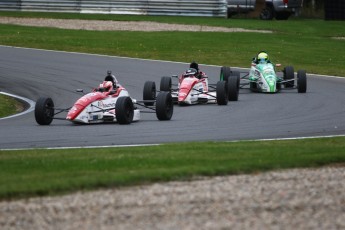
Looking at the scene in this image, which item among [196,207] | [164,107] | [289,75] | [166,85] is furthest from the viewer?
[289,75]

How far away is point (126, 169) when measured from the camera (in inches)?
507

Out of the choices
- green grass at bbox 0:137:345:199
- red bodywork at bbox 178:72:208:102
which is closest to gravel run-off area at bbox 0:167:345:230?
green grass at bbox 0:137:345:199

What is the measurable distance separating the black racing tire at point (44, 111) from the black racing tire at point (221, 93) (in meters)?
4.59

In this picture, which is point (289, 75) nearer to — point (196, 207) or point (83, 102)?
point (83, 102)

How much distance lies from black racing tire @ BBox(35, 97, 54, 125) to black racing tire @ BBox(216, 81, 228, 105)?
4.59m

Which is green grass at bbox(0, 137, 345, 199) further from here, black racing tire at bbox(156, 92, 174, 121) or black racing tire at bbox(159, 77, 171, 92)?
black racing tire at bbox(159, 77, 171, 92)

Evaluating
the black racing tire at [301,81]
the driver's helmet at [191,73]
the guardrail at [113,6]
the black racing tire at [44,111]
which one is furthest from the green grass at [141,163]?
the guardrail at [113,6]

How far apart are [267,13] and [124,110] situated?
129 ft

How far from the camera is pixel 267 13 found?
5800 centimetres

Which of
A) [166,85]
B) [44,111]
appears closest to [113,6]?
[166,85]

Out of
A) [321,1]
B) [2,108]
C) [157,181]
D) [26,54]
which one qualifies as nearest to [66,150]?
[157,181]

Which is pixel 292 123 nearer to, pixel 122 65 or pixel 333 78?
pixel 333 78

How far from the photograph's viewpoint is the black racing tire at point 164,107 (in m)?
20.2

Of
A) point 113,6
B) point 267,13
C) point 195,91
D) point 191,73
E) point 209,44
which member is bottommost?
point 195,91
